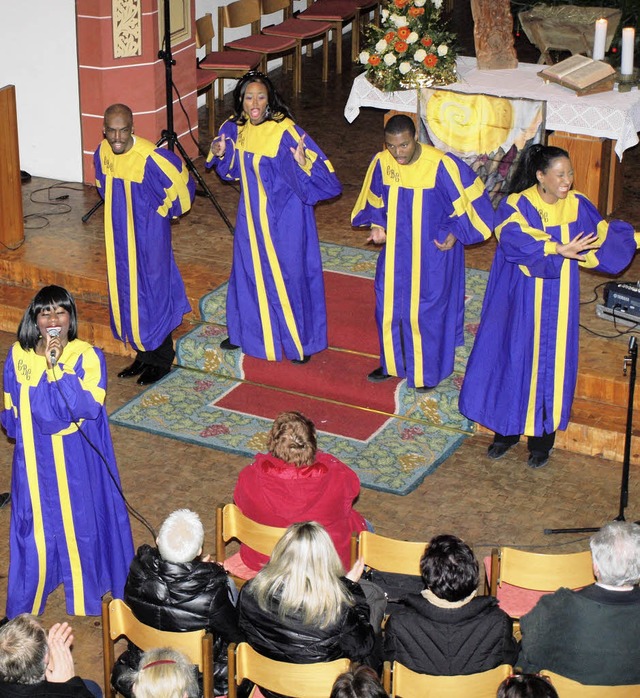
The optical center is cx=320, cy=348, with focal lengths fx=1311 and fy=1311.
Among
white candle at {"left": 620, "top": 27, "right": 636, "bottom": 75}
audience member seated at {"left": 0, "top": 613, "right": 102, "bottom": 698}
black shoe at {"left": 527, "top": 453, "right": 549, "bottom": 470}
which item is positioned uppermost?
white candle at {"left": 620, "top": 27, "right": 636, "bottom": 75}

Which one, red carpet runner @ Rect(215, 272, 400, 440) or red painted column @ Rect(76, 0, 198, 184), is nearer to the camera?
red carpet runner @ Rect(215, 272, 400, 440)

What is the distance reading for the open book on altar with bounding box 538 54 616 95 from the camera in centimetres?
916

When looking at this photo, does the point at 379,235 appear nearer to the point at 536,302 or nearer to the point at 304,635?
the point at 536,302

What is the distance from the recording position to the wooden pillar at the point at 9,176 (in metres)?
8.96

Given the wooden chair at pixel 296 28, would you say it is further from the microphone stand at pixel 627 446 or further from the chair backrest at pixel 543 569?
the chair backrest at pixel 543 569

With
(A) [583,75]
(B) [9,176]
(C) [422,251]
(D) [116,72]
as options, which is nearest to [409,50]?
(A) [583,75]

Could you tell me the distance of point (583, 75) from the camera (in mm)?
9250

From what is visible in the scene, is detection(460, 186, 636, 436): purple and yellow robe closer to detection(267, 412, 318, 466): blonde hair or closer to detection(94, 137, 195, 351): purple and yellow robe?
detection(267, 412, 318, 466): blonde hair

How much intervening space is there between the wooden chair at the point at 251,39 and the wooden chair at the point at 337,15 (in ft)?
2.39

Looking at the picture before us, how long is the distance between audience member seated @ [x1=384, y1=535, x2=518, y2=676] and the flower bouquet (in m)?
5.51

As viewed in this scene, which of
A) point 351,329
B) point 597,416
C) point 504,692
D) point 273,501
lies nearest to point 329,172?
point 351,329

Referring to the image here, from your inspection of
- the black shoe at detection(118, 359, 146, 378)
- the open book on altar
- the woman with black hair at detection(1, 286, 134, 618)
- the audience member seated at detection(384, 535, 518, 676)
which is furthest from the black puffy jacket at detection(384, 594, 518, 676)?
the open book on altar

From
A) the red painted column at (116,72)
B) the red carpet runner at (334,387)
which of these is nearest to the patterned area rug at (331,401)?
the red carpet runner at (334,387)

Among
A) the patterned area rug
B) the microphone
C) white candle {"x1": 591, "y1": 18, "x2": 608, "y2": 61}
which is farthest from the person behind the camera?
white candle {"x1": 591, "y1": 18, "x2": 608, "y2": 61}
